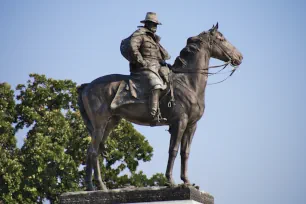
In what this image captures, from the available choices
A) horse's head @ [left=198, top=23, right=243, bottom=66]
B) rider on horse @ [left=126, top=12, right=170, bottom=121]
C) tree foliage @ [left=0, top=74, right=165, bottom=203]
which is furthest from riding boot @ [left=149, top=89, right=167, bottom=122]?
tree foliage @ [left=0, top=74, right=165, bottom=203]

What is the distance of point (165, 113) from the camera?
2045 centimetres

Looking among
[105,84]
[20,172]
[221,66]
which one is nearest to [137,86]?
[105,84]

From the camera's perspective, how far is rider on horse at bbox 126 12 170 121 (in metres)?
20.1

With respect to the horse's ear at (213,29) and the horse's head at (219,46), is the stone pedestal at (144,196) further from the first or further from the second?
the horse's ear at (213,29)

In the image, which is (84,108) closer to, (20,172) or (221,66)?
(221,66)

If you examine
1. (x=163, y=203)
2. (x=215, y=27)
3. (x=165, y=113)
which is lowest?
(x=163, y=203)

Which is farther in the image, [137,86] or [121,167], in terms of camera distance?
[121,167]

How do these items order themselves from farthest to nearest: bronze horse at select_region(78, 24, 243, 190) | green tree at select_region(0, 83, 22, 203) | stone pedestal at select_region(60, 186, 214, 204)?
1. green tree at select_region(0, 83, 22, 203)
2. bronze horse at select_region(78, 24, 243, 190)
3. stone pedestal at select_region(60, 186, 214, 204)

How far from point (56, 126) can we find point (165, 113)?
1838cm

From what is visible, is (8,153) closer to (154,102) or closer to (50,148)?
(50,148)

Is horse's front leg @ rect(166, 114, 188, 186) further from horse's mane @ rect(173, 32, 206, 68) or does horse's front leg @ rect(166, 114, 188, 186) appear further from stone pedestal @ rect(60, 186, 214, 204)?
horse's mane @ rect(173, 32, 206, 68)

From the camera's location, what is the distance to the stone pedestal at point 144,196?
19.5 m

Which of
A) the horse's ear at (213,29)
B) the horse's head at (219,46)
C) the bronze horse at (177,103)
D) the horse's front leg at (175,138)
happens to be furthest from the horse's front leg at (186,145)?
the horse's ear at (213,29)

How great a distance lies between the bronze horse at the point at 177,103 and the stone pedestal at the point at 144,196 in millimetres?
382
